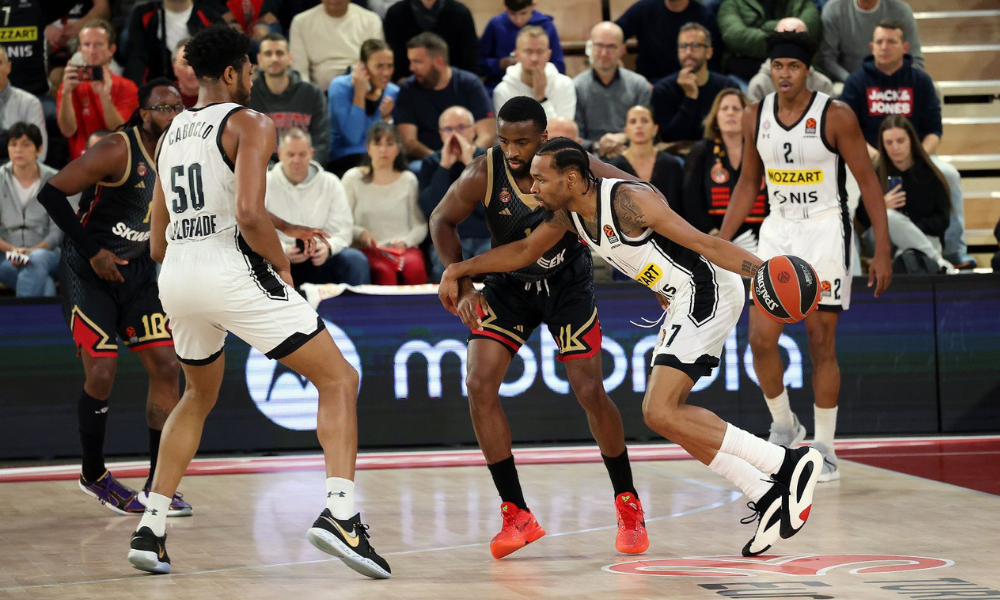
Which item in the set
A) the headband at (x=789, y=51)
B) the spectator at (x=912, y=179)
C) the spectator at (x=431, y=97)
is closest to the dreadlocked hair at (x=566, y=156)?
the headband at (x=789, y=51)

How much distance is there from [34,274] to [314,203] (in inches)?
80.9

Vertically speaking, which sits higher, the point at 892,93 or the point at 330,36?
the point at 330,36

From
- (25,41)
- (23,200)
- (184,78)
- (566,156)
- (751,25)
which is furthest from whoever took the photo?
(751,25)

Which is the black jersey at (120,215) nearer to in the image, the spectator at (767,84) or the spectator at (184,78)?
the spectator at (184,78)

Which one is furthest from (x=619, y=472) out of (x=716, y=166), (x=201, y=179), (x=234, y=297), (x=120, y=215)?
(x=716, y=166)

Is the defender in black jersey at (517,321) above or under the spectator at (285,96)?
under

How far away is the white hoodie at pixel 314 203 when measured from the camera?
9438 millimetres

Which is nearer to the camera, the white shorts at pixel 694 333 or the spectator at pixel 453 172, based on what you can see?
the white shorts at pixel 694 333

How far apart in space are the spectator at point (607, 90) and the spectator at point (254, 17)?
281 centimetres

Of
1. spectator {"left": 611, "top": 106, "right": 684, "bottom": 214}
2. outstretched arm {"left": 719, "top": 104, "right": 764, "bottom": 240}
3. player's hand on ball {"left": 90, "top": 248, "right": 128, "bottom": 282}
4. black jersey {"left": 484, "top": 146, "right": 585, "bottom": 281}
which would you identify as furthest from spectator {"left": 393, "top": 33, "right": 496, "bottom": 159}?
black jersey {"left": 484, "top": 146, "right": 585, "bottom": 281}

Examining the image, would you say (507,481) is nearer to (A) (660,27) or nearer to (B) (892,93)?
(B) (892,93)

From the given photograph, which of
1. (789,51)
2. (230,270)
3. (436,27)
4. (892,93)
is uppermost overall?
(436,27)

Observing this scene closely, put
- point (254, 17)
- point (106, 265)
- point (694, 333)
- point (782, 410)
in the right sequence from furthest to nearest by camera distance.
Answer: point (254, 17) → point (782, 410) → point (106, 265) → point (694, 333)

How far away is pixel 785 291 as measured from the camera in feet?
15.4
